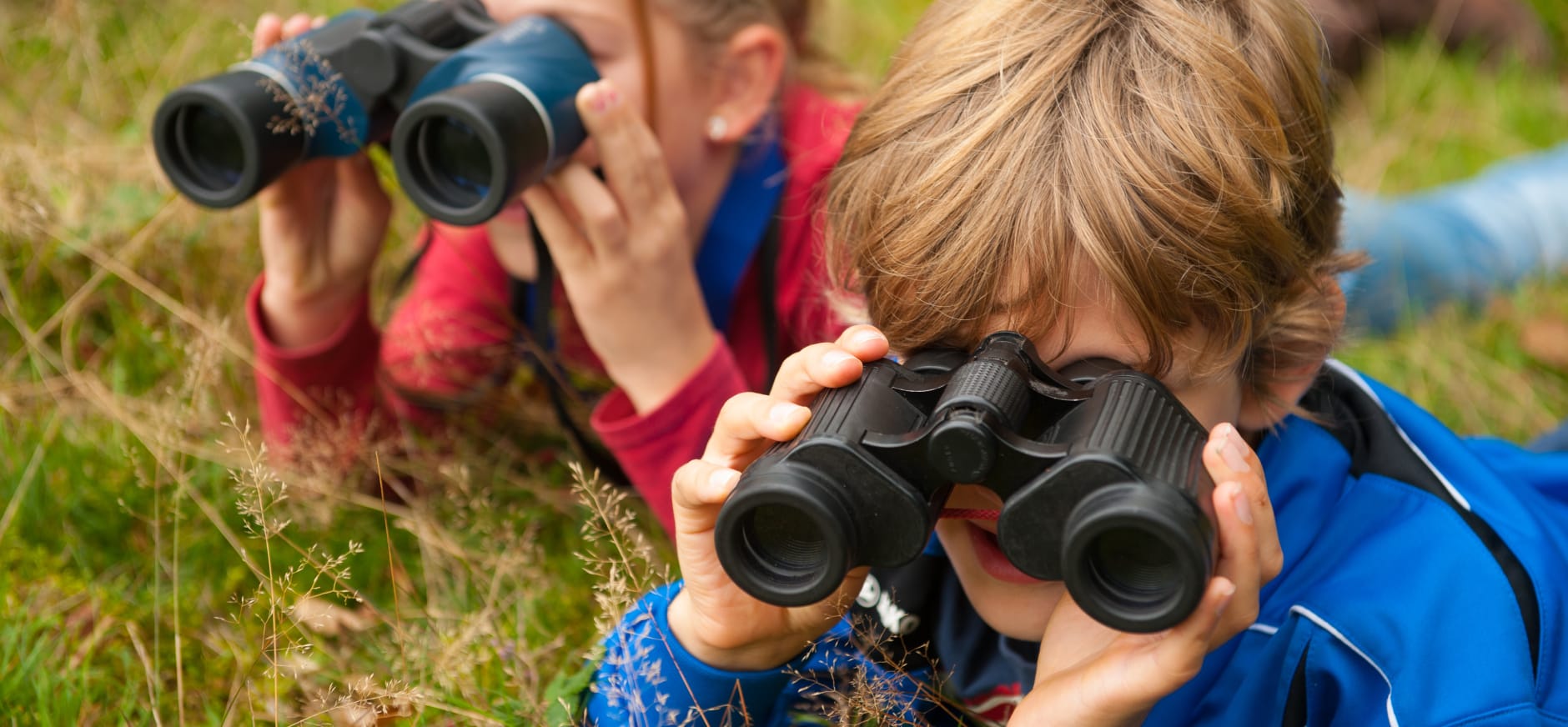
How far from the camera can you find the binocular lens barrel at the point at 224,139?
1743 millimetres

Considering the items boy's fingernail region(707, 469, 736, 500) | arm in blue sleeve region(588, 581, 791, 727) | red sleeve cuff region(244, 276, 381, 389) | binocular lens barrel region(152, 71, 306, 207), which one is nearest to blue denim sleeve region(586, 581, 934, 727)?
arm in blue sleeve region(588, 581, 791, 727)

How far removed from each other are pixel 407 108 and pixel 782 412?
2.54 ft

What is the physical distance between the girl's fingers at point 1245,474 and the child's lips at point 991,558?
308 millimetres

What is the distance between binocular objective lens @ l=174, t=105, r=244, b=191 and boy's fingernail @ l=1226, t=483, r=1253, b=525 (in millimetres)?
1411

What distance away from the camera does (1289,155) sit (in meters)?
1.35

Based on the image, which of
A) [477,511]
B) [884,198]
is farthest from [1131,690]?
[477,511]

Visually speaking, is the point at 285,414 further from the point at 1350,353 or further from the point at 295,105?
the point at 1350,353

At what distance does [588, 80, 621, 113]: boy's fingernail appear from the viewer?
1850mm

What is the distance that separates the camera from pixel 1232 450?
1.11 meters

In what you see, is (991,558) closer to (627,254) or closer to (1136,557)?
(1136,557)

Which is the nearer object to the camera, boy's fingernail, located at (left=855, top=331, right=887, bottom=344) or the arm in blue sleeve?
boy's fingernail, located at (left=855, top=331, right=887, bottom=344)

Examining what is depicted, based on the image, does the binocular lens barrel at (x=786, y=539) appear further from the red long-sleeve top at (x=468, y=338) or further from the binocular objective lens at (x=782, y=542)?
the red long-sleeve top at (x=468, y=338)

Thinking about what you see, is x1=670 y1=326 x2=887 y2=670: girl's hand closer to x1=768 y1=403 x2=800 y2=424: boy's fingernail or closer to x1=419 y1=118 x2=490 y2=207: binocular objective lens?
x1=768 y1=403 x2=800 y2=424: boy's fingernail

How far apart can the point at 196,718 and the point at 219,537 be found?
1.31 feet
